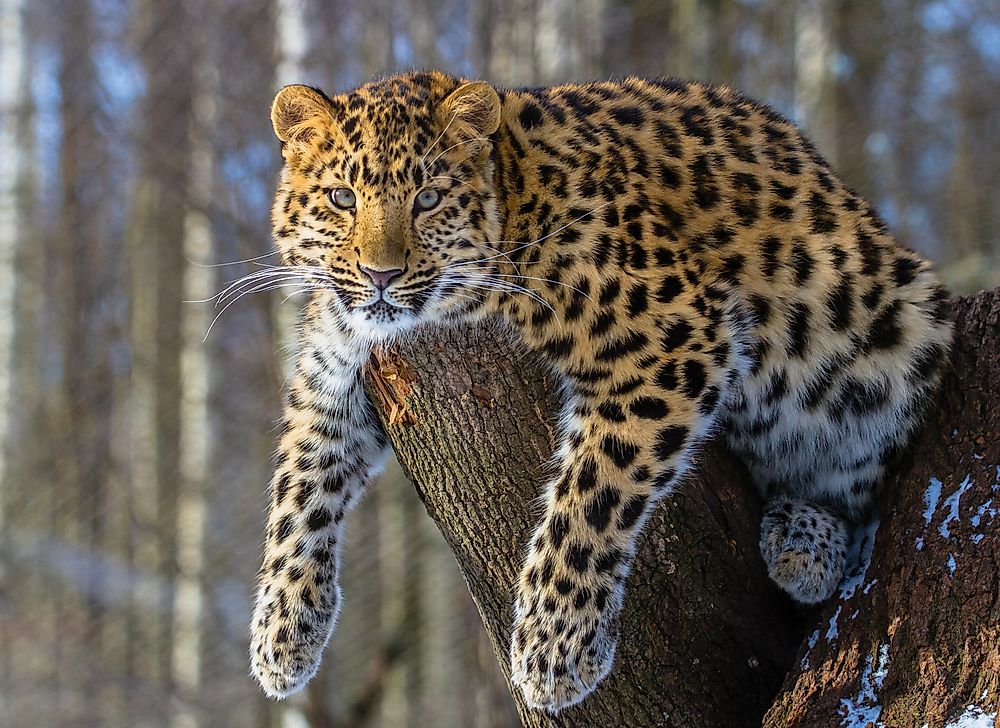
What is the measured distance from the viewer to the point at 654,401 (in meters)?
3.19

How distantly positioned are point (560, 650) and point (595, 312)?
992 millimetres

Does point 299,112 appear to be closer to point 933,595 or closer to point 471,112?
point 471,112

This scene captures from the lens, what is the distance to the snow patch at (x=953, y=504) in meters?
3.17

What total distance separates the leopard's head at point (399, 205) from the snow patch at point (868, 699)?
5.13ft


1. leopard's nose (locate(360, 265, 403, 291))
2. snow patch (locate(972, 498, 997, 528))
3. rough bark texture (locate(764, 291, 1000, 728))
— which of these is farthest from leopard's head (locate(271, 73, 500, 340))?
snow patch (locate(972, 498, 997, 528))

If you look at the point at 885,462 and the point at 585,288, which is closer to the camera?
the point at 585,288

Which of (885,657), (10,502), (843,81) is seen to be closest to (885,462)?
(885,657)

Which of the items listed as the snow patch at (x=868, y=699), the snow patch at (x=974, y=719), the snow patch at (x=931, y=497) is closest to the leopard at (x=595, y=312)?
the snow patch at (x=931, y=497)

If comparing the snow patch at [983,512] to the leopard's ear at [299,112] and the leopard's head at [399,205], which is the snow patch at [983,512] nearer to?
the leopard's head at [399,205]

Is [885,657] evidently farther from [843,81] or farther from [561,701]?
[843,81]

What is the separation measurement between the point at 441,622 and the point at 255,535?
184 cm

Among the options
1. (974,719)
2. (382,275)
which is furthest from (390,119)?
(974,719)

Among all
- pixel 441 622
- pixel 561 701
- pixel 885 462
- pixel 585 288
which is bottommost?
pixel 441 622

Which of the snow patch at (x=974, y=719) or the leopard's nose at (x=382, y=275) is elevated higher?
the leopard's nose at (x=382, y=275)
